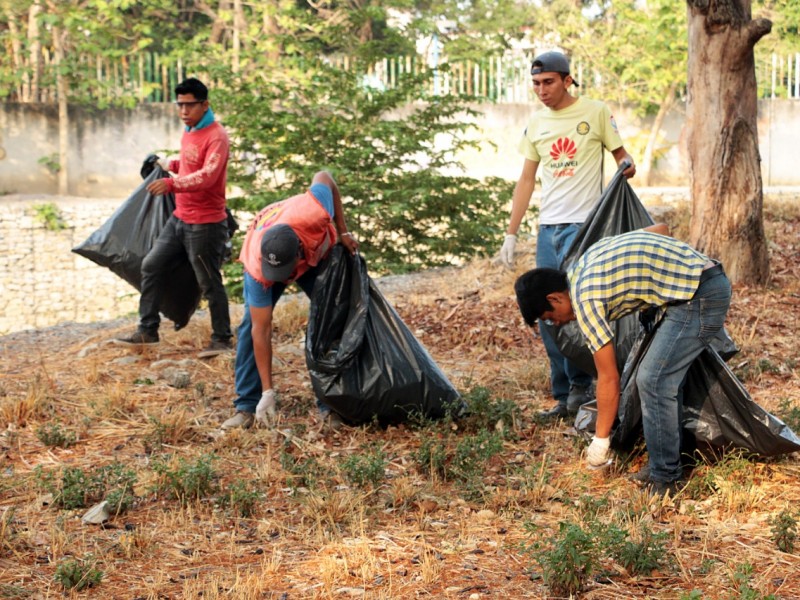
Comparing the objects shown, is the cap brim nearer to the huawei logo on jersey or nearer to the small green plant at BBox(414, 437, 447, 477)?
the small green plant at BBox(414, 437, 447, 477)

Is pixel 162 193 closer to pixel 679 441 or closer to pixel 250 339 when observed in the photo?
pixel 250 339

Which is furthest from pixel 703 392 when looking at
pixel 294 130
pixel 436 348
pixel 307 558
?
pixel 294 130

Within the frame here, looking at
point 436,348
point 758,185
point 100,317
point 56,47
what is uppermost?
point 56,47

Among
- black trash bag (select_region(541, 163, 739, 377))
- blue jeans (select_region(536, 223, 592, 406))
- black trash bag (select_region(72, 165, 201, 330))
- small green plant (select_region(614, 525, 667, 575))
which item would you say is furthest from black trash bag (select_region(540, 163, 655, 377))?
black trash bag (select_region(72, 165, 201, 330))

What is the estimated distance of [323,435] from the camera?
16.4 feet

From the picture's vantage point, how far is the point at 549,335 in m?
4.89

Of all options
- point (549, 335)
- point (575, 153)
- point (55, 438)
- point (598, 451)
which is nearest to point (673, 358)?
point (598, 451)

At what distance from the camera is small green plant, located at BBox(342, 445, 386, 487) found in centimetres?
419

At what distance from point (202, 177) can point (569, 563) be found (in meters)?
3.61

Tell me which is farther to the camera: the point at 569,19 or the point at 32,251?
the point at 569,19

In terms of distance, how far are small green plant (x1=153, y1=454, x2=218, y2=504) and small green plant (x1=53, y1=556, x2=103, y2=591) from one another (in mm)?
717

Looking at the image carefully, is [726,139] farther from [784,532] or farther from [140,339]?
[784,532]

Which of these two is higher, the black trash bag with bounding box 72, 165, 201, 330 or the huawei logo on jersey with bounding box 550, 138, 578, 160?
the huawei logo on jersey with bounding box 550, 138, 578, 160

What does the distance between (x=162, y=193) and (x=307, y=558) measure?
3.08 metres
